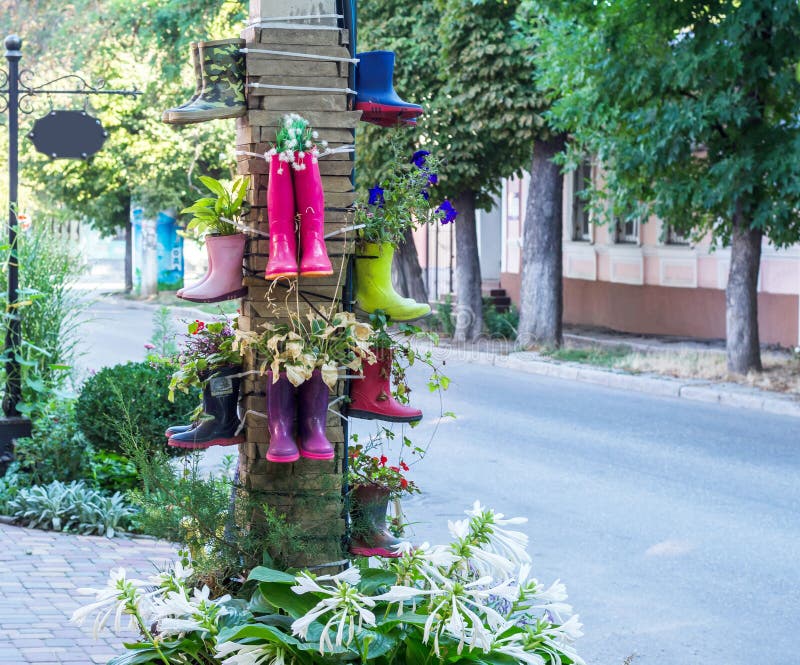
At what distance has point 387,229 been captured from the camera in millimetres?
4180

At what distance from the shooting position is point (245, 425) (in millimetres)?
4199

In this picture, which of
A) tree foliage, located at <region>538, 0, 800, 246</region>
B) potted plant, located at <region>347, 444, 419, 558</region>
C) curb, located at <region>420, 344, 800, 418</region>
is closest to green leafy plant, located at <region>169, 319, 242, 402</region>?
potted plant, located at <region>347, 444, 419, 558</region>

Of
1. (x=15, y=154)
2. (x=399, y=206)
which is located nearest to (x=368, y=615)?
(x=399, y=206)

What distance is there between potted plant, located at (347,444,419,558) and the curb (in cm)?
798

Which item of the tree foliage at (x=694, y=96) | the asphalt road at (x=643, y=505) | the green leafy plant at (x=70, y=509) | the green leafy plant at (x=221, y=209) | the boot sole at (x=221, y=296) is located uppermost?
the tree foliage at (x=694, y=96)

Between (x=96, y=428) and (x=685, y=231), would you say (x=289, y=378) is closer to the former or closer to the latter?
(x=96, y=428)

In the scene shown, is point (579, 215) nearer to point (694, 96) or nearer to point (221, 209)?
point (694, 96)

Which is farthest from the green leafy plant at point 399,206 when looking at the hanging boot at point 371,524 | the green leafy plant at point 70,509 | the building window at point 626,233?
the building window at point 626,233

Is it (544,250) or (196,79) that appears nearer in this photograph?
(196,79)

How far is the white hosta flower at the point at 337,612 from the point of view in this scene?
3.29 m

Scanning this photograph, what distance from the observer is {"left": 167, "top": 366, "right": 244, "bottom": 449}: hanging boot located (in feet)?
13.6

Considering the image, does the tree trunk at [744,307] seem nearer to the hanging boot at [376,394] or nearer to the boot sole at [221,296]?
the hanging boot at [376,394]

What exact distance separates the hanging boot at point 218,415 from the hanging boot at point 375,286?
51 centimetres

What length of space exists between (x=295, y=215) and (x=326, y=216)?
209 millimetres
